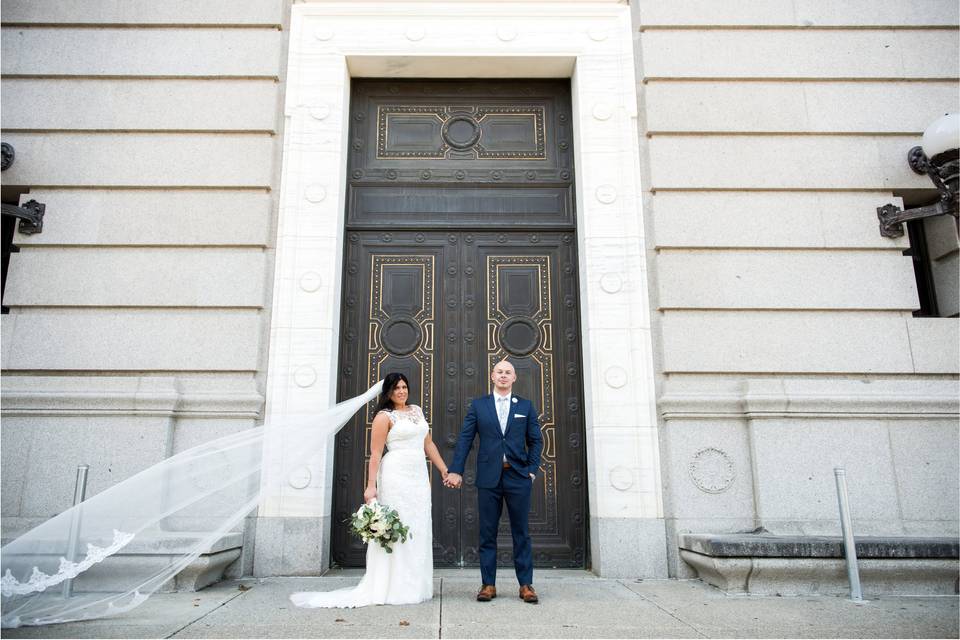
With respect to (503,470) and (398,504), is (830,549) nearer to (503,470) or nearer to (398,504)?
(503,470)

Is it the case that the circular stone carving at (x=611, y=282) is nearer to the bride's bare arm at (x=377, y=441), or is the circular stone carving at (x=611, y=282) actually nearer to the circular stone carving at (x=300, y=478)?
the bride's bare arm at (x=377, y=441)

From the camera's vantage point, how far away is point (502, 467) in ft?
21.8

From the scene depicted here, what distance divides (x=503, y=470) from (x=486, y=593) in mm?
1148

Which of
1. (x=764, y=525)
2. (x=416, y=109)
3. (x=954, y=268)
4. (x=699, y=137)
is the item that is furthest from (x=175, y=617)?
(x=954, y=268)

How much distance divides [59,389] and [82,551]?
308 centimetres

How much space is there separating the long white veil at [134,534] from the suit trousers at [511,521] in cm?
181

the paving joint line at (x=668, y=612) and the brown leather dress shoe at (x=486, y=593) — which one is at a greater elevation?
the brown leather dress shoe at (x=486, y=593)

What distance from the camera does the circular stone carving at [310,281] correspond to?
27.4 feet

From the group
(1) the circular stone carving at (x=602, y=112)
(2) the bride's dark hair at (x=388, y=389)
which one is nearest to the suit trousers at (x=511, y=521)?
(2) the bride's dark hair at (x=388, y=389)

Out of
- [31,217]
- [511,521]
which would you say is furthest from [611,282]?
[31,217]

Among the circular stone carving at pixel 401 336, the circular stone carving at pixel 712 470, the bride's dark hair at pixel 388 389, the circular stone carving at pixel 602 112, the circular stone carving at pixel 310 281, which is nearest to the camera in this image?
the bride's dark hair at pixel 388 389

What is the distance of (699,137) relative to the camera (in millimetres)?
8734

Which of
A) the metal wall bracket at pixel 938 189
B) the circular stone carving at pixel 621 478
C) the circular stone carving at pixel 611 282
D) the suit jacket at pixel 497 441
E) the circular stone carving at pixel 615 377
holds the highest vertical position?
the metal wall bracket at pixel 938 189

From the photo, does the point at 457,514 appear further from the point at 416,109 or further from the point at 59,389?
the point at 416,109
